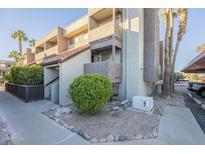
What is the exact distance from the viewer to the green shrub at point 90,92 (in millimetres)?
5684

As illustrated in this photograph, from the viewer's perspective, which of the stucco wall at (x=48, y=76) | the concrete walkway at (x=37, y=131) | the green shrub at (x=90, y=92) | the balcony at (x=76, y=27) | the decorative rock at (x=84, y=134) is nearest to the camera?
the concrete walkway at (x=37, y=131)

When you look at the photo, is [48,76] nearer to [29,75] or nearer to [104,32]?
[29,75]

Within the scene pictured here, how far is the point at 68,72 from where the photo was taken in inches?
339

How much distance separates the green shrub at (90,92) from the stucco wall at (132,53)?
12.3 ft

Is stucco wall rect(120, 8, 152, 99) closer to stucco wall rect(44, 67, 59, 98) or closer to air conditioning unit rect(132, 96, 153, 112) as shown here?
air conditioning unit rect(132, 96, 153, 112)

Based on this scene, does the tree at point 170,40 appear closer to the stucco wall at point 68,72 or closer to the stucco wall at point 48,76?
the stucco wall at point 68,72

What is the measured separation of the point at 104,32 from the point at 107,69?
2803 mm

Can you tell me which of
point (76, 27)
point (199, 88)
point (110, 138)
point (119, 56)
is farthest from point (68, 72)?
point (199, 88)

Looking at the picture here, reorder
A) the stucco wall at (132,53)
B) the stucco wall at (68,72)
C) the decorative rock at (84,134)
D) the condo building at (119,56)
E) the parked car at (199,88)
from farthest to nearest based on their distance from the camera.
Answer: the parked car at (199,88), the stucco wall at (132,53), the condo building at (119,56), the stucco wall at (68,72), the decorative rock at (84,134)

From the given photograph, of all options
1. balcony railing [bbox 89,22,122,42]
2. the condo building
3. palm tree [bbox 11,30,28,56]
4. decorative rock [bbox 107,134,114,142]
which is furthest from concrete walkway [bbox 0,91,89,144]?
palm tree [bbox 11,30,28,56]

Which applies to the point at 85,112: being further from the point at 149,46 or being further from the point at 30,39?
the point at 30,39

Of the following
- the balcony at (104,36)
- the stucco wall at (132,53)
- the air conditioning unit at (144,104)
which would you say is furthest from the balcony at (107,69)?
the air conditioning unit at (144,104)

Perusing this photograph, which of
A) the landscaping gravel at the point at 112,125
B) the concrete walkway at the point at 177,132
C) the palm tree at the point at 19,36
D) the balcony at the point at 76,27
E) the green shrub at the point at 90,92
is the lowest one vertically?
the concrete walkway at the point at 177,132

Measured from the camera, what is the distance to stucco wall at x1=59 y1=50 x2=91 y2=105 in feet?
27.3
